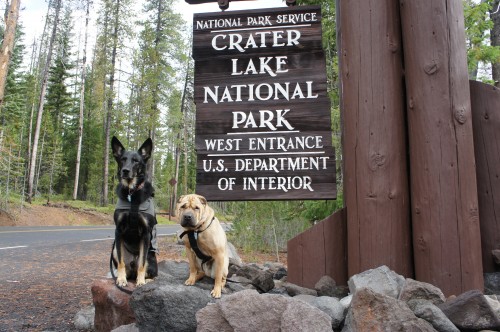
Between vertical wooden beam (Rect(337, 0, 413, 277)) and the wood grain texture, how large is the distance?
0.17m

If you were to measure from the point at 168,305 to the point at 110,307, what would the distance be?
87 cm

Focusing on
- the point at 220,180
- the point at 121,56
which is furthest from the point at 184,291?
the point at 121,56

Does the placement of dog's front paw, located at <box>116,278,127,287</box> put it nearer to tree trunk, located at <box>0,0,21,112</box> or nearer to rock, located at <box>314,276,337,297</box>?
rock, located at <box>314,276,337,297</box>

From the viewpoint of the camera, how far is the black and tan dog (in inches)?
132

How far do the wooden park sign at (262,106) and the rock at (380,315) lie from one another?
1352mm

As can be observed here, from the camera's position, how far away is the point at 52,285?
23.1 ft

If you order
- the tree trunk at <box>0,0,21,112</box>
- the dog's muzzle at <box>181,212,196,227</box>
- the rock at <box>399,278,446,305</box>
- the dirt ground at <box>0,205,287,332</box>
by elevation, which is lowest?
the dirt ground at <box>0,205,287,332</box>

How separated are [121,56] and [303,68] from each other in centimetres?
3103

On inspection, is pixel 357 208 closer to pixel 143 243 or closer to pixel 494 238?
pixel 494 238

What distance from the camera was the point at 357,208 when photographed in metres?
3.56

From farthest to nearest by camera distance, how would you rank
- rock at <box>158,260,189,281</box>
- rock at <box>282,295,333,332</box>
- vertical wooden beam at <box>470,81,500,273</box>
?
rock at <box>158,260,189,281</box> < vertical wooden beam at <box>470,81,500,273</box> < rock at <box>282,295,333,332</box>

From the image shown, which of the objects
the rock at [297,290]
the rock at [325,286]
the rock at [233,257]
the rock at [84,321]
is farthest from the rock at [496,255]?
the rock at [84,321]

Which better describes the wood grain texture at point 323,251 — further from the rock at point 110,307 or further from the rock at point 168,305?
the rock at point 110,307

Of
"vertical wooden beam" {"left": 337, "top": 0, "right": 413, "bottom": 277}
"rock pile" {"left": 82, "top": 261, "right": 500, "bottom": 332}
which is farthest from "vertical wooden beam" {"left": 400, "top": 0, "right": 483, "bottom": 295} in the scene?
"rock pile" {"left": 82, "top": 261, "right": 500, "bottom": 332}
